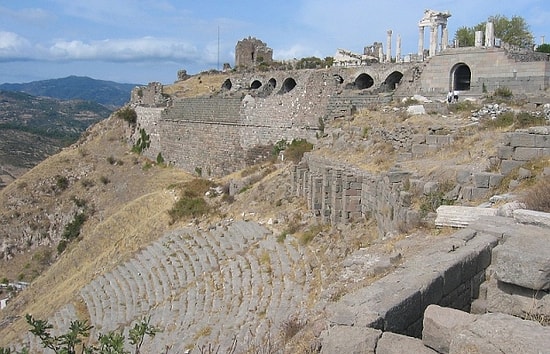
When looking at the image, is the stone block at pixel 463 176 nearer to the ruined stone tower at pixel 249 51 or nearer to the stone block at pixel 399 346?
the stone block at pixel 399 346

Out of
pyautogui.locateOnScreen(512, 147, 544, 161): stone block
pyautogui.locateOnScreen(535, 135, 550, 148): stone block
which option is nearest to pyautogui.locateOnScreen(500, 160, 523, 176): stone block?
pyautogui.locateOnScreen(512, 147, 544, 161): stone block

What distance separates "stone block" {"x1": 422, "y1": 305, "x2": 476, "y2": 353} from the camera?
3452mm

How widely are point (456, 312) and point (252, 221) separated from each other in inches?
438

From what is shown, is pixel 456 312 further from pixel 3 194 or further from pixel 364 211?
pixel 3 194

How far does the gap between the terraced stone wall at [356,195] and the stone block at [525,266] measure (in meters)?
3.46

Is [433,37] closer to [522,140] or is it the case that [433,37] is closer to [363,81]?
[363,81]

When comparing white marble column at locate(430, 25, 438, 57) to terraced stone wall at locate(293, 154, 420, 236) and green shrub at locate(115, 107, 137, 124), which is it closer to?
terraced stone wall at locate(293, 154, 420, 236)

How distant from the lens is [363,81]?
2636 cm

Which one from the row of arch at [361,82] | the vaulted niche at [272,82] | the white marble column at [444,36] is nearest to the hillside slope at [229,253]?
the row of arch at [361,82]

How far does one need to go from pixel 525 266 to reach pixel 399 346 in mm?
1303

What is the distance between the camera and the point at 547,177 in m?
7.45

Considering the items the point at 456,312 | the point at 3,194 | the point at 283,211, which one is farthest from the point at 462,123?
the point at 3,194

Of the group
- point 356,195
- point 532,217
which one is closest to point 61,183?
point 356,195

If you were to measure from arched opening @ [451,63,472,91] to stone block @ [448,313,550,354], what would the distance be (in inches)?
750
